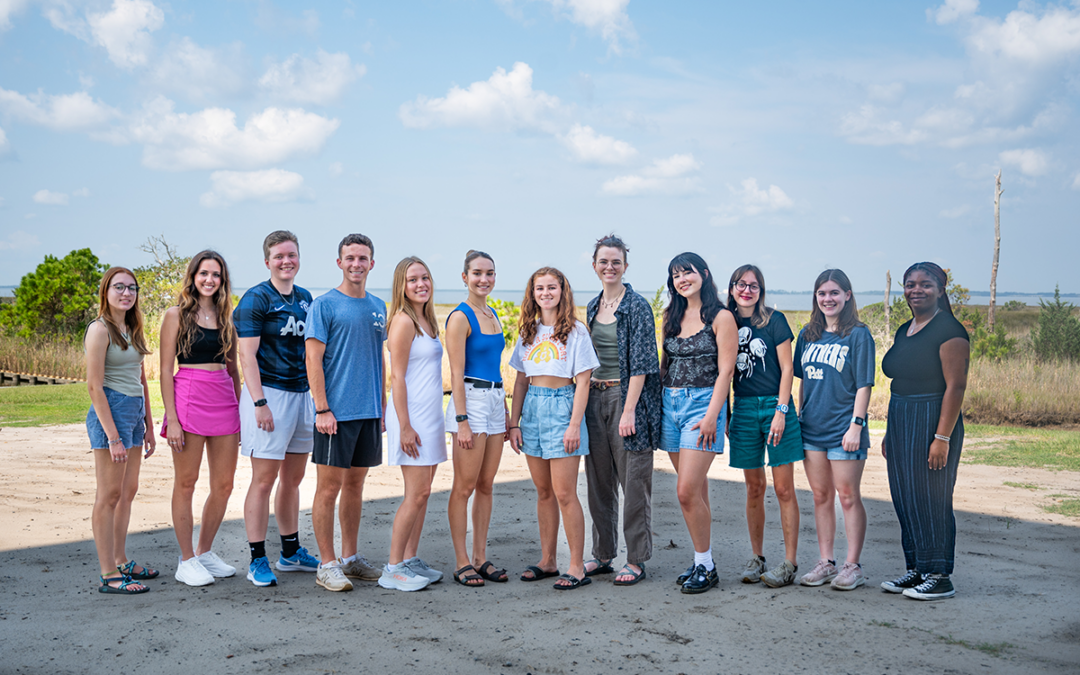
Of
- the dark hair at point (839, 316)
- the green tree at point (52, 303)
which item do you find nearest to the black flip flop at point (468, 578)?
the dark hair at point (839, 316)

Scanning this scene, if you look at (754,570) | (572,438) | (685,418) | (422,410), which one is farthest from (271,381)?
(754,570)

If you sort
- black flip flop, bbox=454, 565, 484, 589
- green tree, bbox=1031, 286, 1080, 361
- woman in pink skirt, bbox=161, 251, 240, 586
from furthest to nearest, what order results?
1. green tree, bbox=1031, 286, 1080, 361
2. black flip flop, bbox=454, 565, 484, 589
3. woman in pink skirt, bbox=161, 251, 240, 586

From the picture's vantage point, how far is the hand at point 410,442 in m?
4.79

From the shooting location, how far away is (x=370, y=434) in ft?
16.1

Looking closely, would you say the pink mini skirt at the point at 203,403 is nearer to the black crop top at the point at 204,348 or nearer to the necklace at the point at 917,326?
the black crop top at the point at 204,348

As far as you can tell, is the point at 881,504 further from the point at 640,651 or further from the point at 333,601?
the point at 333,601

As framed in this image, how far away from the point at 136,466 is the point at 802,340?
160 inches

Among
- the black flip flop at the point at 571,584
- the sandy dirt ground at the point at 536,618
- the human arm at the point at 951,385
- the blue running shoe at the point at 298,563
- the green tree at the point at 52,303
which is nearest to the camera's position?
the sandy dirt ground at the point at 536,618

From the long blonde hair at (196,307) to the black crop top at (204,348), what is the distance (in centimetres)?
2

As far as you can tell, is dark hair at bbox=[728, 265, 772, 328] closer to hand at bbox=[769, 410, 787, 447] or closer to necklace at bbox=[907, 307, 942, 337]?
hand at bbox=[769, 410, 787, 447]

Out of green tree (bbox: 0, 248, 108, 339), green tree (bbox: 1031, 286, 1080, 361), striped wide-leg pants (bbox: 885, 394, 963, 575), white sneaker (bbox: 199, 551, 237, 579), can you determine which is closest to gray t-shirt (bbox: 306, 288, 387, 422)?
white sneaker (bbox: 199, 551, 237, 579)

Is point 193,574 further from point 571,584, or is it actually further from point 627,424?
point 627,424

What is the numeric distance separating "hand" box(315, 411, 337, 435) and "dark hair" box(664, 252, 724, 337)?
6.69 feet

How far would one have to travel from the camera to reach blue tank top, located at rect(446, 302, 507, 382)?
4.86 metres
